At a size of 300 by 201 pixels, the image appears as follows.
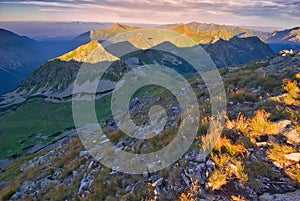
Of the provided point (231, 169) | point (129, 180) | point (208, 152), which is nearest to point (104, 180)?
point (129, 180)

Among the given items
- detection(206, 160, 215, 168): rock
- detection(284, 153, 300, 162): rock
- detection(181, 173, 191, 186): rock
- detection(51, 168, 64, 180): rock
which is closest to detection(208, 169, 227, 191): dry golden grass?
detection(206, 160, 215, 168): rock

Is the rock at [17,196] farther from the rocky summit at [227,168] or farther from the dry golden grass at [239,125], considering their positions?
the dry golden grass at [239,125]

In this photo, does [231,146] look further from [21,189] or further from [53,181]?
[21,189]

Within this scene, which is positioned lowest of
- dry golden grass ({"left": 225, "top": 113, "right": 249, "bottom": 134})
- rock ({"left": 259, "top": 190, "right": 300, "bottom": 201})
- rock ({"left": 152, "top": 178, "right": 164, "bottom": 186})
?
rock ({"left": 152, "top": 178, "right": 164, "bottom": 186})

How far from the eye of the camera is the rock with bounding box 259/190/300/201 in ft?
28.1

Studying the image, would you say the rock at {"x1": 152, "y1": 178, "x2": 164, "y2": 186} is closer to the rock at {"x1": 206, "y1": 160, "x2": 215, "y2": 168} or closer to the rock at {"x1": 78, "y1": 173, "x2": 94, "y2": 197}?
the rock at {"x1": 206, "y1": 160, "x2": 215, "y2": 168}

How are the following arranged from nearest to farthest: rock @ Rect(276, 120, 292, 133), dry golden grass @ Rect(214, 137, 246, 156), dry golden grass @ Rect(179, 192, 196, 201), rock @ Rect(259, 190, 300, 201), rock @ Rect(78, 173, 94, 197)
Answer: rock @ Rect(259, 190, 300, 201) → dry golden grass @ Rect(179, 192, 196, 201) → dry golden grass @ Rect(214, 137, 246, 156) → rock @ Rect(276, 120, 292, 133) → rock @ Rect(78, 173, 94, 197)

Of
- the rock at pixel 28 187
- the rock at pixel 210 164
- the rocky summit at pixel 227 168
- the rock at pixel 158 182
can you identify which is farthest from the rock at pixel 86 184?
the rock at pixel 210 164

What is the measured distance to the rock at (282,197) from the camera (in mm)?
8562

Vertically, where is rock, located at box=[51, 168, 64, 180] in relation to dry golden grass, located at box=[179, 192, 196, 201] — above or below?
below

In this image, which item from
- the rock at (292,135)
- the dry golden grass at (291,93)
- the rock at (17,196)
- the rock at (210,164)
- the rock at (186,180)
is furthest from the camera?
the rock at (17,196)

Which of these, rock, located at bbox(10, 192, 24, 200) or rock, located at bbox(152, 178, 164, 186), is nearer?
rock, located at bbox(152, 178, 164, 186)

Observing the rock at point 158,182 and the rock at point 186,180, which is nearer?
the rock at point 186,180

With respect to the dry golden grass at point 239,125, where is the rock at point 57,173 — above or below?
below
